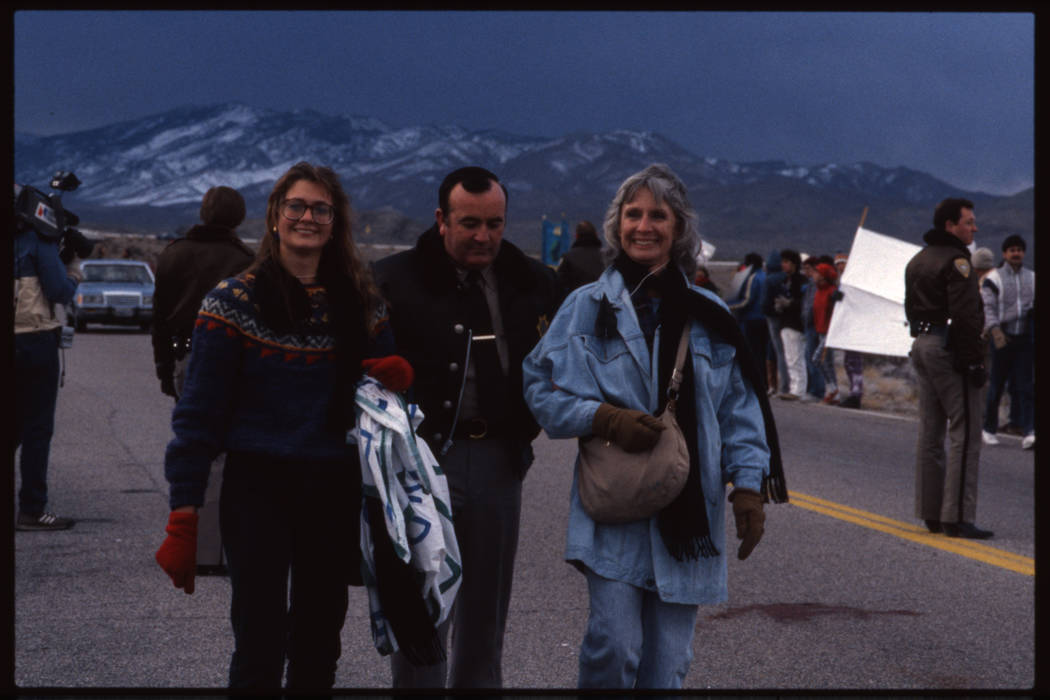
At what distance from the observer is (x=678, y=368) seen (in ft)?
12.7

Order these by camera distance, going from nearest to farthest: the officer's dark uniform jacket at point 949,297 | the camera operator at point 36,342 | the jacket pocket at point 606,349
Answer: the jacket pocket at point 606,349 → the camera operator at point 36,342 → the officer's dark uniform jacket at point 949,297

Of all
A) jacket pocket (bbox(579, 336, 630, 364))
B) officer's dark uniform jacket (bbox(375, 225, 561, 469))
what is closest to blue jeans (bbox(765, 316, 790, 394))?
officer's dark uniform jacket (bbox(375, 225, 561, 469))

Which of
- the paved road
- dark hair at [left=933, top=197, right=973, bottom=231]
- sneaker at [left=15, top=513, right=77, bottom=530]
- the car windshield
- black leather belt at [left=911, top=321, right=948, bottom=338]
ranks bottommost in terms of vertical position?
the paved road

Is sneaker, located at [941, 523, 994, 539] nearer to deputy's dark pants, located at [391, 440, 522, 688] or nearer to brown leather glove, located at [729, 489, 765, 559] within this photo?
brown leather glove, located at [729, 489, 765, 559]

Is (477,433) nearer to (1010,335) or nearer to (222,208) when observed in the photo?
(222,208)

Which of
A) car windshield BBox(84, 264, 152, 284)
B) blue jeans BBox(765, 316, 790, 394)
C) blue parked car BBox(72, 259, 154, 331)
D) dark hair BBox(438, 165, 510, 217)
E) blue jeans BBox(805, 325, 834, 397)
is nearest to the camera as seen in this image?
dark hair BBox(438, 165, 510, 217)

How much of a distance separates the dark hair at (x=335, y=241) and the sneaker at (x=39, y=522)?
483cm

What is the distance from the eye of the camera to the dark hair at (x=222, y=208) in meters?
6.66

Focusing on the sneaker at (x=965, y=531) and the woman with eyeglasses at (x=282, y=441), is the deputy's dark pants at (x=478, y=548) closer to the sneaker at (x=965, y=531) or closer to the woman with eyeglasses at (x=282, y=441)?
the woman with eyeglasses at (x=282, y=441)

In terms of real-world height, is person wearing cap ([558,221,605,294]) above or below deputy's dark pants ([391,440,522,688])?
above

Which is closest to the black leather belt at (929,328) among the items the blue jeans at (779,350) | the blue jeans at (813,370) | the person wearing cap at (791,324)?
the person wearing cap at (791,324)

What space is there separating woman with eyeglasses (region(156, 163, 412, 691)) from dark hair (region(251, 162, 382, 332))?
1cm

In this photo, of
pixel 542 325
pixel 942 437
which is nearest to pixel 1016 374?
pixel 942 437

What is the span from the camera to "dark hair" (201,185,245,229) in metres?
6.66
